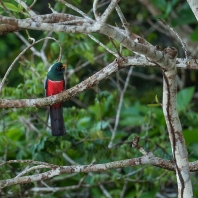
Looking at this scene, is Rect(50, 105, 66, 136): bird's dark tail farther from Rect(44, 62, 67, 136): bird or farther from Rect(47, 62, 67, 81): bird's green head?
Rect(47, 62, 67, 81): bird's green head

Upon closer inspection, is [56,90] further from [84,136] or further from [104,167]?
[104,167]

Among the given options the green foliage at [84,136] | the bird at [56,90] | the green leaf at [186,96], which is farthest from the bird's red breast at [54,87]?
the green leaf at [186,96]

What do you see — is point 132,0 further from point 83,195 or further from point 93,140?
point 93,140

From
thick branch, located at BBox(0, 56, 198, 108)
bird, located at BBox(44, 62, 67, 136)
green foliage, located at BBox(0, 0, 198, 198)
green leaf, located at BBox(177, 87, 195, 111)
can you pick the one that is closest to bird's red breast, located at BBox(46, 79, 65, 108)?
bird, located at BBox(44, 62, 67, 136)

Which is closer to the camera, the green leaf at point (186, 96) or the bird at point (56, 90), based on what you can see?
the bird at point (56, 90)

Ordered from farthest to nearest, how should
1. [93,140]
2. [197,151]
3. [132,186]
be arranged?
[132,186], [197,151], [93,140]

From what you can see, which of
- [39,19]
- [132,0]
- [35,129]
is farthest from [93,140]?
[132,0]

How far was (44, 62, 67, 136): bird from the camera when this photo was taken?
13.0 ft

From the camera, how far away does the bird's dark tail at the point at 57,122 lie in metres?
3.95

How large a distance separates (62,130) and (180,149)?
1264 millimetres

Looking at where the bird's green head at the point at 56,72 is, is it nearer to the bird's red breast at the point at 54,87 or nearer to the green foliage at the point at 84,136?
the bird's red breast at the point at 54,87

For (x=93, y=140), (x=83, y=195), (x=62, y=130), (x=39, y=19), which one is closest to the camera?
(x=39, y=19)

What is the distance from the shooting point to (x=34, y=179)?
3.04 meters

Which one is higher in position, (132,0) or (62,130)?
(132,0)
